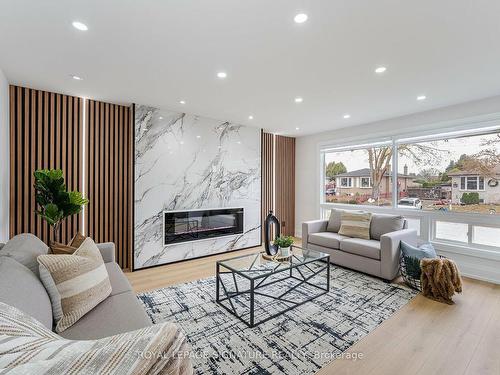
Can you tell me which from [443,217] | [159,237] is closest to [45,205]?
[159,237]

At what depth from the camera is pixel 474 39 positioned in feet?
6.79

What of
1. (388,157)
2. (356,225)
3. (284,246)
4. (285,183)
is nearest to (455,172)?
(388,157)

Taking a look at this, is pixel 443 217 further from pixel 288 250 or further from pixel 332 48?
pixel 332 48

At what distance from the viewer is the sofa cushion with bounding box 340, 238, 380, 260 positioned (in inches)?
137

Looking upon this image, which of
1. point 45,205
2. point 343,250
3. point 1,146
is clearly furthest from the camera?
point 343,250

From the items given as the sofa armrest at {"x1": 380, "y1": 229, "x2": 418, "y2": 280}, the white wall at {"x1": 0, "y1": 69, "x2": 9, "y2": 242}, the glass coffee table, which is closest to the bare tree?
the sofa armrest at {"x1": 380, "y1": 229, "x2": 418, "y2": 280}

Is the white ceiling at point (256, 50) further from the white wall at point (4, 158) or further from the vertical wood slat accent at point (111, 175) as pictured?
the vertical wood slat accent at point (111, 175)

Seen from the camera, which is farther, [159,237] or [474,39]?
[159,237]

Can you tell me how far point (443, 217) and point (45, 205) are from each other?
18.4ft

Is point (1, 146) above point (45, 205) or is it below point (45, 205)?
above

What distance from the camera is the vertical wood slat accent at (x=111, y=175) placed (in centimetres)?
371

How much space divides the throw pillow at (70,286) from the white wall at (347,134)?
4856 millimetres

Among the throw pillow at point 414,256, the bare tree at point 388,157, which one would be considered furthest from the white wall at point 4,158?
the bare tree at point 388,157

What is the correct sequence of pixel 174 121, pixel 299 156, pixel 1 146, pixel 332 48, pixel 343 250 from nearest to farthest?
pixel 332 48 < pixel 1 146 < pixel 343 250 < pixel 174 121 < pixel 299 156
